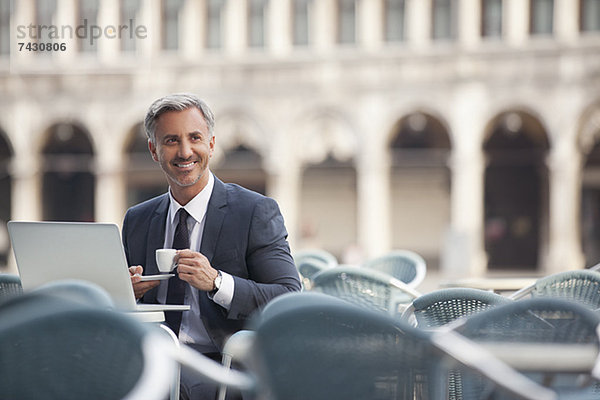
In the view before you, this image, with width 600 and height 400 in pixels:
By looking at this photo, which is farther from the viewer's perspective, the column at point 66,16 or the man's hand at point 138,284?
the column at point 66,16

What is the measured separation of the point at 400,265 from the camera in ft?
22.5

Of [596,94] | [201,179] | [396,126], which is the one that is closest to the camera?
[201,179]

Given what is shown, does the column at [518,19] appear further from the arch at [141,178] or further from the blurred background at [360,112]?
the arch at [141,178]

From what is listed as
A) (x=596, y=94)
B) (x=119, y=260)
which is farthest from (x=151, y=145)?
(x=596, y=94)

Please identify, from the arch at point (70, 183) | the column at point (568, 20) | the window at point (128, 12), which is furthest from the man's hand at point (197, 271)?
the arch at point (70, 183)

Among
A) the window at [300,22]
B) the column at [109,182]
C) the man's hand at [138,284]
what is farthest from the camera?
the column at [109,182]

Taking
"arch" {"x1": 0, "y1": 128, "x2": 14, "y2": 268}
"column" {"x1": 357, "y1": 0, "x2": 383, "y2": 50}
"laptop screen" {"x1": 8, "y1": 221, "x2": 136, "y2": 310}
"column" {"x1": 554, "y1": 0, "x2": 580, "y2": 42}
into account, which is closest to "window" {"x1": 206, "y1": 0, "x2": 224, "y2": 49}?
"column" {"x1": 357, "y1": 0, "x2": 383, "y2": 50}

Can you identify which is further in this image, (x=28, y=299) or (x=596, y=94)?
(x=596, y=94)

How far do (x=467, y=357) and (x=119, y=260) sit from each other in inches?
51.3

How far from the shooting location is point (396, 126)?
21.9 m

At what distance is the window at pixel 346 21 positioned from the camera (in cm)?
2233

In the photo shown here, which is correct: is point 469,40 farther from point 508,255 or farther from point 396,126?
point 508,255

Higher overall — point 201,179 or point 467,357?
point 201,179

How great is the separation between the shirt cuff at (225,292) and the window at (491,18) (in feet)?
64.0
